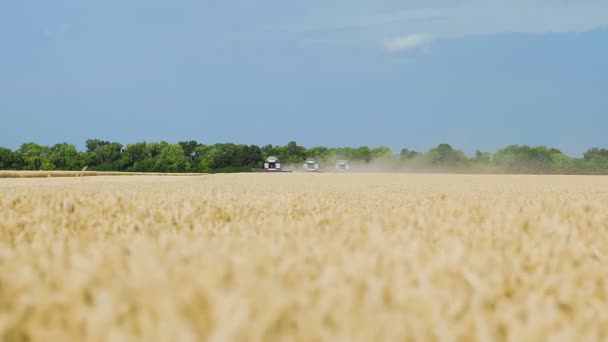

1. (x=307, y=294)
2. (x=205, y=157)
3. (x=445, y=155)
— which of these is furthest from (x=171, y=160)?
(x=307, y=294)

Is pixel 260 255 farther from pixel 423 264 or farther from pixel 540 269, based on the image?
pixel 540 269

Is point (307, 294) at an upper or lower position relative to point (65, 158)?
lower

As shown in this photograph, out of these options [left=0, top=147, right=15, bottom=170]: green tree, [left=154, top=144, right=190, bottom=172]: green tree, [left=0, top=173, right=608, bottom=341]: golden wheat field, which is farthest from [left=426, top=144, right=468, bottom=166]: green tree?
[left=0, top=173, right=608, bottom=341]: golden wheat field

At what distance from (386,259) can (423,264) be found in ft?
0.42

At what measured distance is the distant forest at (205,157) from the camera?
10238cm

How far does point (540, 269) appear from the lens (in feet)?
7.42

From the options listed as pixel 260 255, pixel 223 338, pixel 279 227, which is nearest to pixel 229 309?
pixel 223 338

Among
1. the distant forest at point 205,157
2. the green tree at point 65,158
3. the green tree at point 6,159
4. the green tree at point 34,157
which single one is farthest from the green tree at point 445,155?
the green tree at point 6,159

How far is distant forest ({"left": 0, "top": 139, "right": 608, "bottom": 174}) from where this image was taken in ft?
336

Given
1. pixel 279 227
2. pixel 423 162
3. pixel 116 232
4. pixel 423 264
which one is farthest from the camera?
pixel 423 162

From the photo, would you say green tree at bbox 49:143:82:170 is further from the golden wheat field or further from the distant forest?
the golden wheat field

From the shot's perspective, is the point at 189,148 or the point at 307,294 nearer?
the point at 307,294

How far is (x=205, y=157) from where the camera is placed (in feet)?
Result: 378

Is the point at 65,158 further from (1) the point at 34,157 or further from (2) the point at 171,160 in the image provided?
(2) the point at 171,160
